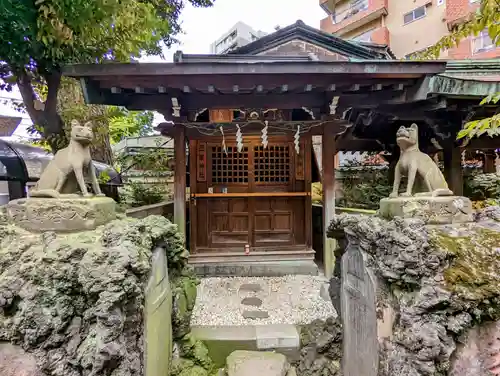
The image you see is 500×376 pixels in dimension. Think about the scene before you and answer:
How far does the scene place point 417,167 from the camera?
116 inches

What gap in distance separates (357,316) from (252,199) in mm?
3400

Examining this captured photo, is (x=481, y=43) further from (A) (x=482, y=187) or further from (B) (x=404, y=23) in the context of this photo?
(A) (x=482, y=187)

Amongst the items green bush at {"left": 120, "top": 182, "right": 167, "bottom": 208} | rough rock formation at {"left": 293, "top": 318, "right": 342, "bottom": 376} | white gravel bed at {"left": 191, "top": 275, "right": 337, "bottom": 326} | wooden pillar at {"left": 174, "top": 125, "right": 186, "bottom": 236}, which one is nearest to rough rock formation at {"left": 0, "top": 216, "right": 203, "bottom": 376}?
white gravel bed at {"left": 191, "top": 275, "right": 337, "bottom": 326}

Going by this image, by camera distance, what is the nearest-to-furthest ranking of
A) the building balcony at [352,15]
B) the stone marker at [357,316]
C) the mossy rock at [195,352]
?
the stone marker at [357,316]
the mossy rock at [195,352]
the building balcony at [352,15]

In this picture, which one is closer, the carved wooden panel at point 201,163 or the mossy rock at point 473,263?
the mossy rock at point 473,263

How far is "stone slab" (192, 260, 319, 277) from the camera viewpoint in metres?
5.53

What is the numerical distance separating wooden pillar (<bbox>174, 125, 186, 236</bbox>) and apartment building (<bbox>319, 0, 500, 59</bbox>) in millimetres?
16926

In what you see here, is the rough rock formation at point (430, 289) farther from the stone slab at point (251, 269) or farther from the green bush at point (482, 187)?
the green bush at point (482, 187)

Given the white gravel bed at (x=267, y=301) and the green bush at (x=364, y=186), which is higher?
the green bush at (x=364, y=186)

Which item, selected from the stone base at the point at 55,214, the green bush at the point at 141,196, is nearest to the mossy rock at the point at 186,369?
the stone base at the point at 55,214

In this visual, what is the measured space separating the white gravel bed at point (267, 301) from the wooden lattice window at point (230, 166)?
7.11 feet

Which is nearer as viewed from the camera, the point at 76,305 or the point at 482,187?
the point at 76,305

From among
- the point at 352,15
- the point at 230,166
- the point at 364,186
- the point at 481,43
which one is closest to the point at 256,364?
the point at 230,166

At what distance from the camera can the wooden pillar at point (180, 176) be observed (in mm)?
5121
